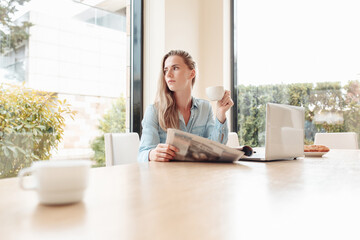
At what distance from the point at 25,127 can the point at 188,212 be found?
2207 millimetres

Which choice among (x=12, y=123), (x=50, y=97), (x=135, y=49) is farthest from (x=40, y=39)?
(x=135, y=49)

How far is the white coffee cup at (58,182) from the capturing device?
46 cm

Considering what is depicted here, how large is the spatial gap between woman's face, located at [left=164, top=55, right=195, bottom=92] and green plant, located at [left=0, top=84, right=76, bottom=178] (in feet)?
3.64

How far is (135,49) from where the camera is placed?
346cm

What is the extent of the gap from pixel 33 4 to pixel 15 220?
250cm

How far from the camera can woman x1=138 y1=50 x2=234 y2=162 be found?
1669mm

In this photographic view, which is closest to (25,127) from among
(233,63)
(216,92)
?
(216,92)

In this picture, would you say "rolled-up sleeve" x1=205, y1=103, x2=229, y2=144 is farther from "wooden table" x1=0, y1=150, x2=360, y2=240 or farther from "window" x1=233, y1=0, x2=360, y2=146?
"window" x1=233, y1=0, x2=360, y2=146

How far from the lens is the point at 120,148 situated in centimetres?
183

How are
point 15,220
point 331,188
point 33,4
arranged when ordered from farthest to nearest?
point 33,4
point 331,188
point 15,220

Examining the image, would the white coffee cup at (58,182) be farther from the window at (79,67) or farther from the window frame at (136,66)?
the window frame at (136,66)

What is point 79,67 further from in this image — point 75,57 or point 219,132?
point 219,132

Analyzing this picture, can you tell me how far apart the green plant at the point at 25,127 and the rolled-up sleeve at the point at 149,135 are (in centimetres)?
114

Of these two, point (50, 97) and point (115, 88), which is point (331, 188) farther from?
point (115, 88)
